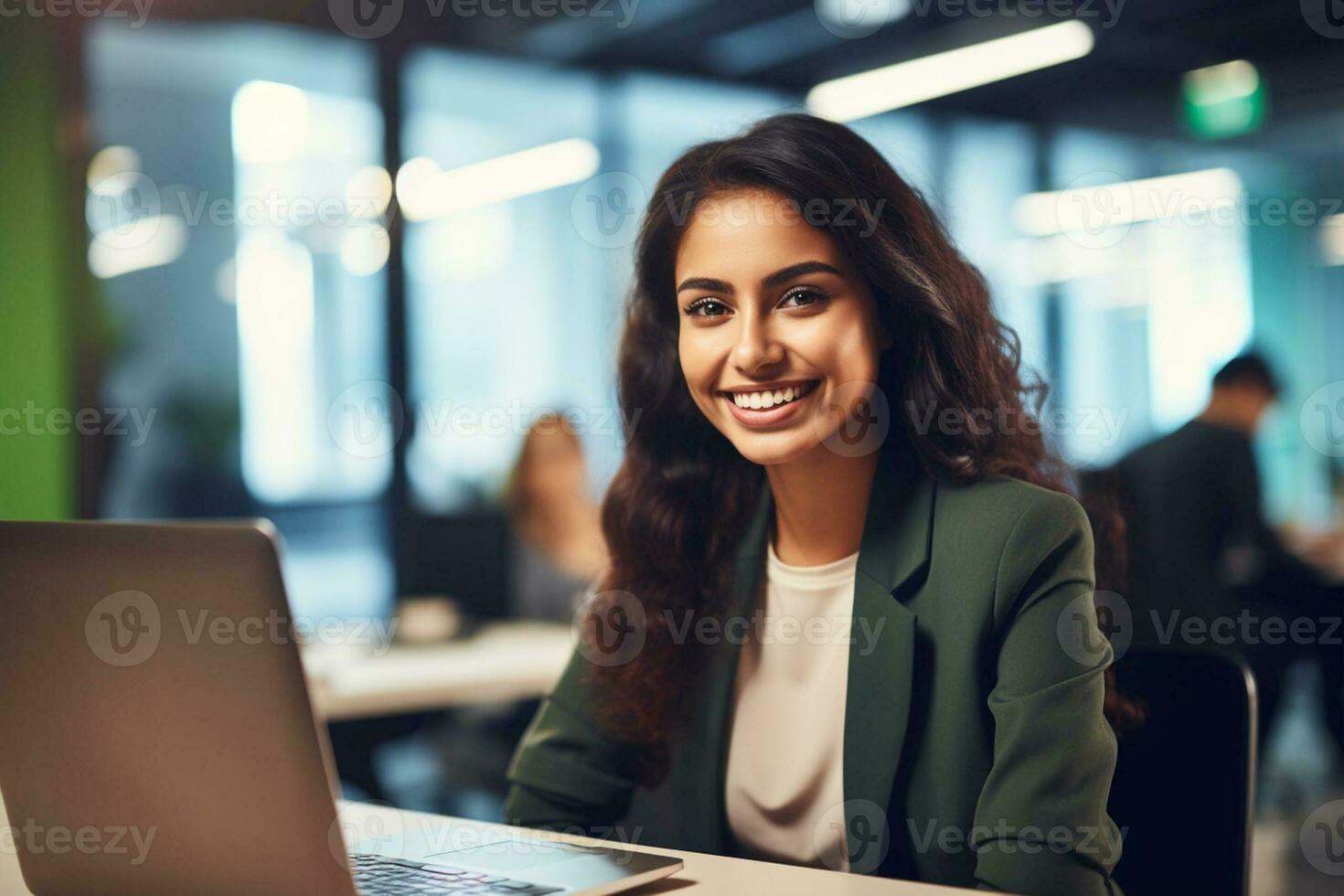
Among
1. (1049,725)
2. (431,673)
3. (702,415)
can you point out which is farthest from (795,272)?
(431,673)

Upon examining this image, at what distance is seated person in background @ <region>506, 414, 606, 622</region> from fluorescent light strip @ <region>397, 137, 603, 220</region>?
1757 millimetres

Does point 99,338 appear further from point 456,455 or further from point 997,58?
point 997,58

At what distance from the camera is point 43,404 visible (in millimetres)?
4133

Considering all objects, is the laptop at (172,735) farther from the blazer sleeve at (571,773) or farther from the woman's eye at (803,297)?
the woman's eye at (803,297)

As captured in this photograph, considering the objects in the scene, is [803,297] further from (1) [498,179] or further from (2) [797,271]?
(1) [498,179]

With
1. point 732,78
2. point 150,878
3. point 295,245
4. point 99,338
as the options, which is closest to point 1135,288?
point 732,78

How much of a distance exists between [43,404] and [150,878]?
3.63 m

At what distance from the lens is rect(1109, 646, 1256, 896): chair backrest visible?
1299mm

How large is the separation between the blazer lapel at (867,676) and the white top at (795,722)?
0.08ft

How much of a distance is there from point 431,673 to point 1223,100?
13.3ft

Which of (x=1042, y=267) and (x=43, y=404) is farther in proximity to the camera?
(x=1042, y=267)

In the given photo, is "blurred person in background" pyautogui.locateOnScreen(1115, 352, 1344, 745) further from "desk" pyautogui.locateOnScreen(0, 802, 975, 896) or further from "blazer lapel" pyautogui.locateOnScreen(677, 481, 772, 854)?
"desk" pyautogui.locateOnScreen(0, 802, 975, 896)

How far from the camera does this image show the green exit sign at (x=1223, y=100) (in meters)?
5.00

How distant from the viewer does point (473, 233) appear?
5.59 meters
